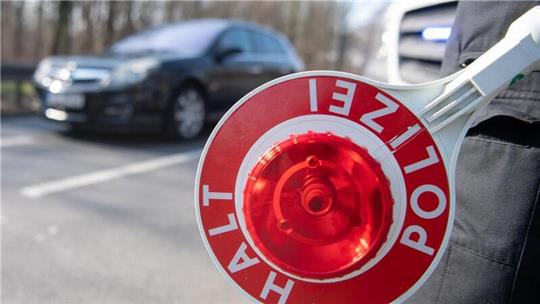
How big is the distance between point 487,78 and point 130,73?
4922 millimetres

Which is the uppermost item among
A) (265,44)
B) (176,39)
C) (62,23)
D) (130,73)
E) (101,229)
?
(62,23)

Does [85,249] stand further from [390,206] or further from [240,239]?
[390,206]

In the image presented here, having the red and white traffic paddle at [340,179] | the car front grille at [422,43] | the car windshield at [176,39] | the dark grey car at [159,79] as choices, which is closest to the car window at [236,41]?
the dark grey car at [159,79]

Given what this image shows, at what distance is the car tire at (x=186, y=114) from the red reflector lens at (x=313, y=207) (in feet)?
16.3

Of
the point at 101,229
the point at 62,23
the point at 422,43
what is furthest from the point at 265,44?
the point at 62,23

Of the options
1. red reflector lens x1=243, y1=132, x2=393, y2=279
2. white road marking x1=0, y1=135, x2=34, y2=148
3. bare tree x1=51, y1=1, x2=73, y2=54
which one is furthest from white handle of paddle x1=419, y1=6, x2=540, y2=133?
bare tree x1=51, y1=1, x2=73, y2=54

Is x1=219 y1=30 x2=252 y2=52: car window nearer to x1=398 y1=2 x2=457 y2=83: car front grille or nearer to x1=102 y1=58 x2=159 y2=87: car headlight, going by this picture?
x1=102 y1=58 x2=159 y2=87: car headlight

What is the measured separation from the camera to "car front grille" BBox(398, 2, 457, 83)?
5.78 feet

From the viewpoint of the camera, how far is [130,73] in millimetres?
5234

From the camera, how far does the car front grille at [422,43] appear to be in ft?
5.78

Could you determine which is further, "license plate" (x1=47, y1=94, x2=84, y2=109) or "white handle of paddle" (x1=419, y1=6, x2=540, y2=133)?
"license plate" (x1=47, y1=94, x2=84, y2=109)

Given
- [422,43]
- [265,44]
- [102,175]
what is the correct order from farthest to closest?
[265,44]
[102,175]
[422,43]

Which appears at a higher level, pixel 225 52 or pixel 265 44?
pixel 265 44

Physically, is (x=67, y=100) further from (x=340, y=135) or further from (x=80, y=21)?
(x=80, y=21)
